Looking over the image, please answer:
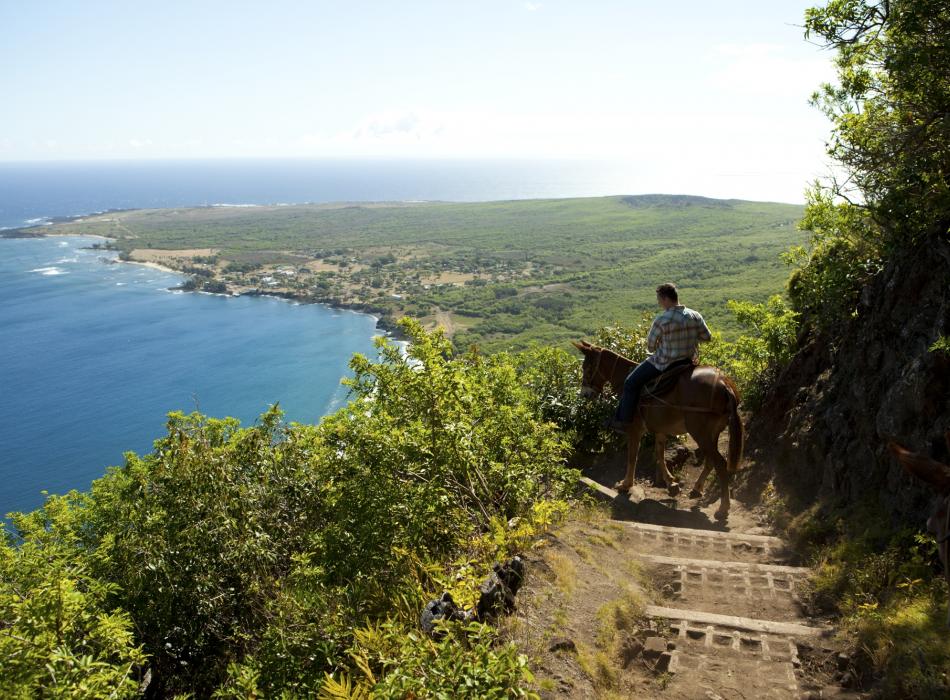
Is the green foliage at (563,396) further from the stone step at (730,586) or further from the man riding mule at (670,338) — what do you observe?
the stone step at (730,586)

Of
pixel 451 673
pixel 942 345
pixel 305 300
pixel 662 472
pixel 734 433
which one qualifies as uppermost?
pixel 942 345

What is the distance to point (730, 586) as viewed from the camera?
20.8 ft

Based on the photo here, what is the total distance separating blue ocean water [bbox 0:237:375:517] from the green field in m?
11.5

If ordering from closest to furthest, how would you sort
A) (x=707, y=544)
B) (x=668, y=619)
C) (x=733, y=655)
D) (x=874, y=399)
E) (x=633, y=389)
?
(x=733, y=655) → (x=668, y=619) → (x=874, y=399) → (x=707, y=544) → (x=633, y=389)

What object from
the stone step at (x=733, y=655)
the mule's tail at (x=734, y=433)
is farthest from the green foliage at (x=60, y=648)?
the mule's tail at (x=734, y=433)

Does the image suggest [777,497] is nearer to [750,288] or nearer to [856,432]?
[856,432]

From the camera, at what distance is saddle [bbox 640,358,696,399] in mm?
8680

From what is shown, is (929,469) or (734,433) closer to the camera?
(929,469)

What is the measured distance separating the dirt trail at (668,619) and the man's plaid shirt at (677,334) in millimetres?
2372

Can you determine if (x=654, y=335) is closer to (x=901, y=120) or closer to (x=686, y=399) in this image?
(x=686, y=399)

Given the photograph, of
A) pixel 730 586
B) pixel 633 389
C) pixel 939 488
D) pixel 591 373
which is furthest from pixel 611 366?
pixel 939 488

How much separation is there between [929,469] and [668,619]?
8.84 feet

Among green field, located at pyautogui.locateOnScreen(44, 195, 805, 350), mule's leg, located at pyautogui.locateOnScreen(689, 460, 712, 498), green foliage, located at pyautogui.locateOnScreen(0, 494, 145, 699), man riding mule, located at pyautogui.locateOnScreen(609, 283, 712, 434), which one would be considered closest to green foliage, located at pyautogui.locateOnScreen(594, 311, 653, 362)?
mule's leg, located at pyautogui.locateOnScreen(689, 460, 712, 498)

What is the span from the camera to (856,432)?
7.50m
